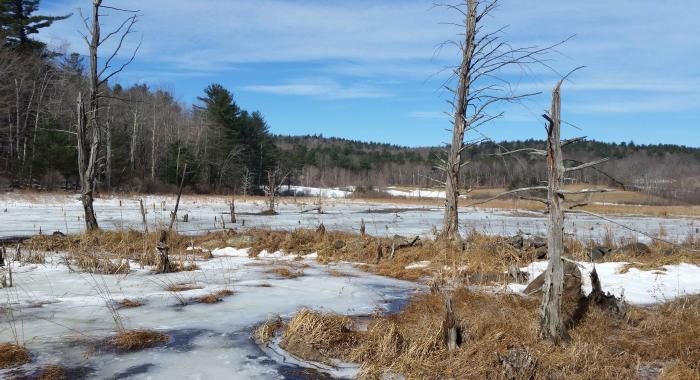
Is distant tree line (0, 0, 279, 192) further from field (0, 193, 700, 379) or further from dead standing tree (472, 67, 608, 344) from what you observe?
dead standing tree (472, 67, 608, 344)

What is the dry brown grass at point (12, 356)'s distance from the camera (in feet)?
13.3

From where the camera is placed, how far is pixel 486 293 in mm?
6797

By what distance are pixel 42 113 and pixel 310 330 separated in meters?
44.8

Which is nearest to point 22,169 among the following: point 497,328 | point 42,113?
point 42,113

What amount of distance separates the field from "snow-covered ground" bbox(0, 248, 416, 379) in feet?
0.06

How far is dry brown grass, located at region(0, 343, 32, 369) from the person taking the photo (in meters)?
4.05

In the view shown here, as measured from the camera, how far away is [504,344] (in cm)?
457

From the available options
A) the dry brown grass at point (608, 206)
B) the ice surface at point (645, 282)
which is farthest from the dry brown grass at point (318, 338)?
the dry brown grass at point (608, 206)

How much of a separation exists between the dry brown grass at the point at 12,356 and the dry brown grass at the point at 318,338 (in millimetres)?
2242

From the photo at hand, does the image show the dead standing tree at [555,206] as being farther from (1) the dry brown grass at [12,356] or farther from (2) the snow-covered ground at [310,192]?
(2) the snow-covered ground at [310,192]

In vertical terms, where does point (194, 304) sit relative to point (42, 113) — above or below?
below

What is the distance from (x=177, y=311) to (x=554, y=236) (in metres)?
4.45

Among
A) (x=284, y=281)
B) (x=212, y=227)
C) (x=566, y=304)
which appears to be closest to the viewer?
(x=566, y=304)

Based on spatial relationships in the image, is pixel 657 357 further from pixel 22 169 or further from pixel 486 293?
pixel 22 169
